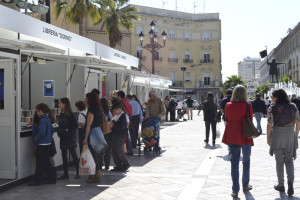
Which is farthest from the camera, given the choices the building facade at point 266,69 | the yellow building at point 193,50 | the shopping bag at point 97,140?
the building facade at point 266,69

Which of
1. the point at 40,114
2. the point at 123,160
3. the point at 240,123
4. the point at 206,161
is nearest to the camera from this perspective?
the point at 240,123

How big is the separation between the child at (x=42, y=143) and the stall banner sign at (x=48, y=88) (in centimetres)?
629

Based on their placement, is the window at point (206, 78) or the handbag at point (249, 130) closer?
the handbag at point (249, 130)

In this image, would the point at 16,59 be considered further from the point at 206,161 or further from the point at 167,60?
the point at 167,60

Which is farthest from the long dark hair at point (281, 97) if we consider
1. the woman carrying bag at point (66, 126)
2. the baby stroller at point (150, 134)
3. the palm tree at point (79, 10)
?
the palm tree at point (79, 10)

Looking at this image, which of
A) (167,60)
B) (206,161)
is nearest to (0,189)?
(206,161)

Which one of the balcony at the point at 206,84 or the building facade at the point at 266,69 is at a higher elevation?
the building facade at the point at 266,69

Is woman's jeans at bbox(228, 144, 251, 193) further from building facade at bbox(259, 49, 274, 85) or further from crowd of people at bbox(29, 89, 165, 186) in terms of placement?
building facade at bbox(259, 49, 274, 85)

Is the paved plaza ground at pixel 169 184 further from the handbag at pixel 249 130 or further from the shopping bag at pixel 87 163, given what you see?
the handbag at pixel 249 130

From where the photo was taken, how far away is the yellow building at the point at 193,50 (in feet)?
219

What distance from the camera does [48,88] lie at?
13.6m

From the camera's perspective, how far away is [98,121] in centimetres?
736

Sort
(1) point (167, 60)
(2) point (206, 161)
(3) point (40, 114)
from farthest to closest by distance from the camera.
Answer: (1) point (167, 60)
(2) point (206, 161)
(3) point (40, 114)

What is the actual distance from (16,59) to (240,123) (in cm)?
411
